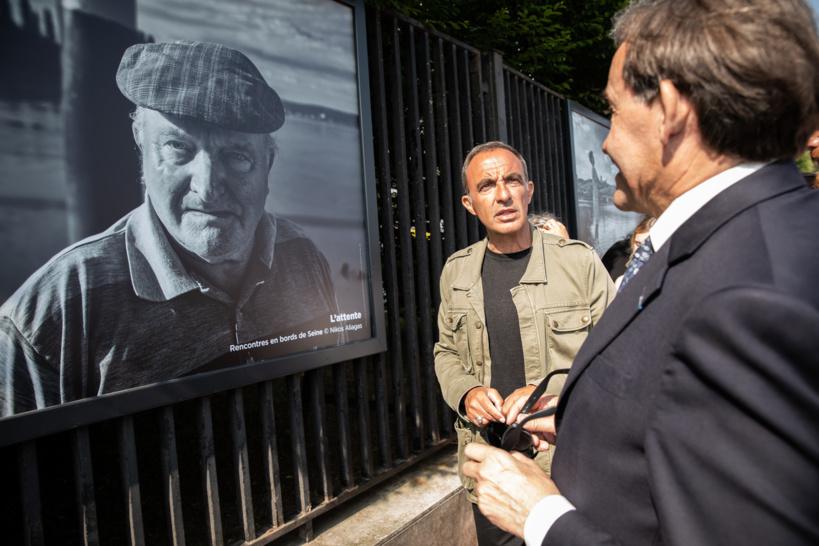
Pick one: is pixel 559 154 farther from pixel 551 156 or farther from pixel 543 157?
pixel 543 157

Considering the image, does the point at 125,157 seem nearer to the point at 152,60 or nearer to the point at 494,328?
the point at 152,60

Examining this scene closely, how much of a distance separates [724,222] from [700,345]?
0.81ft

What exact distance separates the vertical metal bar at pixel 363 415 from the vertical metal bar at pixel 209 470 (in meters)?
1.03

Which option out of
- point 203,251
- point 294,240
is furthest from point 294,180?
point 203,251

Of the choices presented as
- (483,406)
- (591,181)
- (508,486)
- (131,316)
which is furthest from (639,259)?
(591,181)

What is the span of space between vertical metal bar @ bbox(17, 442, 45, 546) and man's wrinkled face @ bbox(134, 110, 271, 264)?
36.9 inches

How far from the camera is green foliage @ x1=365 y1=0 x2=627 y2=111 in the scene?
500cm

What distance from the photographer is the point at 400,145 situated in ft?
12.3

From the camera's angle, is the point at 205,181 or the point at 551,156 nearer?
the point at 205,181

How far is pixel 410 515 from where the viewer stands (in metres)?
3.29

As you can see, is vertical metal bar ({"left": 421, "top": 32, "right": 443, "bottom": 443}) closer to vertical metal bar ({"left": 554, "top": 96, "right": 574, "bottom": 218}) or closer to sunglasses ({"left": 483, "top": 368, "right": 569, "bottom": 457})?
sunglasses ({"left": 483, "top": 368, "right": 569, "bottom": 457})

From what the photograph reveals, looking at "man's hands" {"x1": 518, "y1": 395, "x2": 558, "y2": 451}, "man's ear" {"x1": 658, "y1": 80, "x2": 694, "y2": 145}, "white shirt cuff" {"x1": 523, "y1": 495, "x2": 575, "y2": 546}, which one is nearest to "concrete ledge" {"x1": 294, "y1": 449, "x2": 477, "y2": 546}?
"man's hands" {"x1": 518, "y1": 395, "x2": 558, "y2": 451}

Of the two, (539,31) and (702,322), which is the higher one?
(539,31)

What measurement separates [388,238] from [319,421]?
1.23 metres
